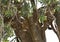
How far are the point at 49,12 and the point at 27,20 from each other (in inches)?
8.1

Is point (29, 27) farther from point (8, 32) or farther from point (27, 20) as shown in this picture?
point (8, 32)

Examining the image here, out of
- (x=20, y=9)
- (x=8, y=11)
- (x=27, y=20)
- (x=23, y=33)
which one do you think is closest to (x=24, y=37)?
(x=23, y=33)

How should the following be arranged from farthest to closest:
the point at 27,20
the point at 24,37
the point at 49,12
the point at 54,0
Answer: the point at 24,37 → the point at 27,20 → the point at 49,12 → the point at 54,0

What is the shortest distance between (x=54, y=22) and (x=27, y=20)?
216mm

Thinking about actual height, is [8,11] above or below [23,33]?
above

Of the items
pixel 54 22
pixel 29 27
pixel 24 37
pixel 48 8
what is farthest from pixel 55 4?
pixel 24 37

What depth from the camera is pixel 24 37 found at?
5.53 ft

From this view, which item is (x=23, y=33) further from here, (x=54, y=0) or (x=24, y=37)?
(x=54, y=0)

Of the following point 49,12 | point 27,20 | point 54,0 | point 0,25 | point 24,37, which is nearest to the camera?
point 0,25

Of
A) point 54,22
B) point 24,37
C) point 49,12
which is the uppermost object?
point 49,12

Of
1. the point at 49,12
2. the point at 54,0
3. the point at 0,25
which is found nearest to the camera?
the point at 0,25

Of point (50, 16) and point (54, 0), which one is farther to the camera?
point (50, 16)

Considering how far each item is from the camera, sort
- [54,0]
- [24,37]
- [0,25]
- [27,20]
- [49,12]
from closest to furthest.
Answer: [0,25] → [54,0] → [49,12] → [27,20] → [24,37]

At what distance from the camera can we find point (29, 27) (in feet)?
5.36
